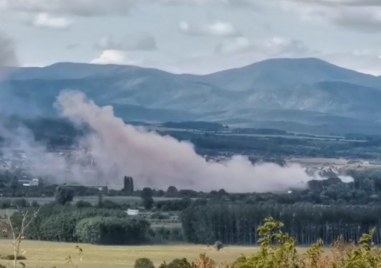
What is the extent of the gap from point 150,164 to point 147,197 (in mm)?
16608

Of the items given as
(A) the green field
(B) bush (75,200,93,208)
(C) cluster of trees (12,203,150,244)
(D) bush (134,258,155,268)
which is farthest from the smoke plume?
(D) bush (134,258,155,268)

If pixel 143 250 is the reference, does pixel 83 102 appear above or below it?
above

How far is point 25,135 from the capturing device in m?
194

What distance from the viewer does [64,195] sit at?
120938 millimetres

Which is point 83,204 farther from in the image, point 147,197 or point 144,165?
point 144,165

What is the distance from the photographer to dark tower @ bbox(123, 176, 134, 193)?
442ft

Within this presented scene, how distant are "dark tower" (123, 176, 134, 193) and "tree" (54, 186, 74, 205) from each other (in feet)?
26.6

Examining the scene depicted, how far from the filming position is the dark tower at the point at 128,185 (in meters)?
135

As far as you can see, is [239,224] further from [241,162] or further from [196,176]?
[241,162]

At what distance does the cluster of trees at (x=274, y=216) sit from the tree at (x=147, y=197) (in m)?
7.94

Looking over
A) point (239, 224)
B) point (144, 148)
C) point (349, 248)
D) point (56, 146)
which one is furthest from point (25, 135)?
point (349, 248)

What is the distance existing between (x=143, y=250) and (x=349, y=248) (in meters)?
56.4

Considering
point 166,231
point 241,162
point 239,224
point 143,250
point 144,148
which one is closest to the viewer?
point 143,250

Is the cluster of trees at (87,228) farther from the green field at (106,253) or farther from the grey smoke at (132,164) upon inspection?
the grey smoke at (132,164)
